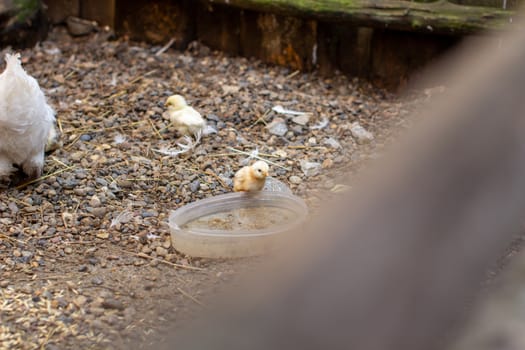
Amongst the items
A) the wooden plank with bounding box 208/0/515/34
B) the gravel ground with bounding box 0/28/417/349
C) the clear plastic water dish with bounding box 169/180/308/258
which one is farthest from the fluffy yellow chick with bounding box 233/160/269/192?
the wooden plank with bounding box 208/0/515/34

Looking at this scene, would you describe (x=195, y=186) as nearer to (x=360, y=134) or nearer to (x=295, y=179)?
(x=295, y=179)

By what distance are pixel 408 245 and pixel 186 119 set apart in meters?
2.98

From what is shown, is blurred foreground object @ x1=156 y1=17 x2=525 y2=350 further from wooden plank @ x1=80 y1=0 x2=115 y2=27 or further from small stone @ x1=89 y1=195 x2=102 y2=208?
wooden plank @ x1=80 y1=0 x2=115 y2=27

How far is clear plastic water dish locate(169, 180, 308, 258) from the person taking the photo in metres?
2.79

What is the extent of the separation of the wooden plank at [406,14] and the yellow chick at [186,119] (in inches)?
40.2

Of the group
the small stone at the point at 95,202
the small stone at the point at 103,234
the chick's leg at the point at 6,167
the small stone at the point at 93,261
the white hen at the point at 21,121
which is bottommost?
the small stone at the point at 93,261

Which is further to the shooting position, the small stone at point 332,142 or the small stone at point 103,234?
the small stone at point 332,142

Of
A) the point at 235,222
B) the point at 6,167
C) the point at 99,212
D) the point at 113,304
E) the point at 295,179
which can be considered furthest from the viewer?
the point at 295,179

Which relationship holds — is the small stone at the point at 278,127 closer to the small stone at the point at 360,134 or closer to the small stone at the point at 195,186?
the small stone at the point at 360,134

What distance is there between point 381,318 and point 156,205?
8.22ft

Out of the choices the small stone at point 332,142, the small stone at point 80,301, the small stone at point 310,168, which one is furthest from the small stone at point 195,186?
the small stone at point 80,301

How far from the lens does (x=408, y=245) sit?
83cm

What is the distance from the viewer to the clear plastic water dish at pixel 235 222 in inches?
110

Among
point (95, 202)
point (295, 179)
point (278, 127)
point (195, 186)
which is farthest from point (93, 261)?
point (278, 127)
